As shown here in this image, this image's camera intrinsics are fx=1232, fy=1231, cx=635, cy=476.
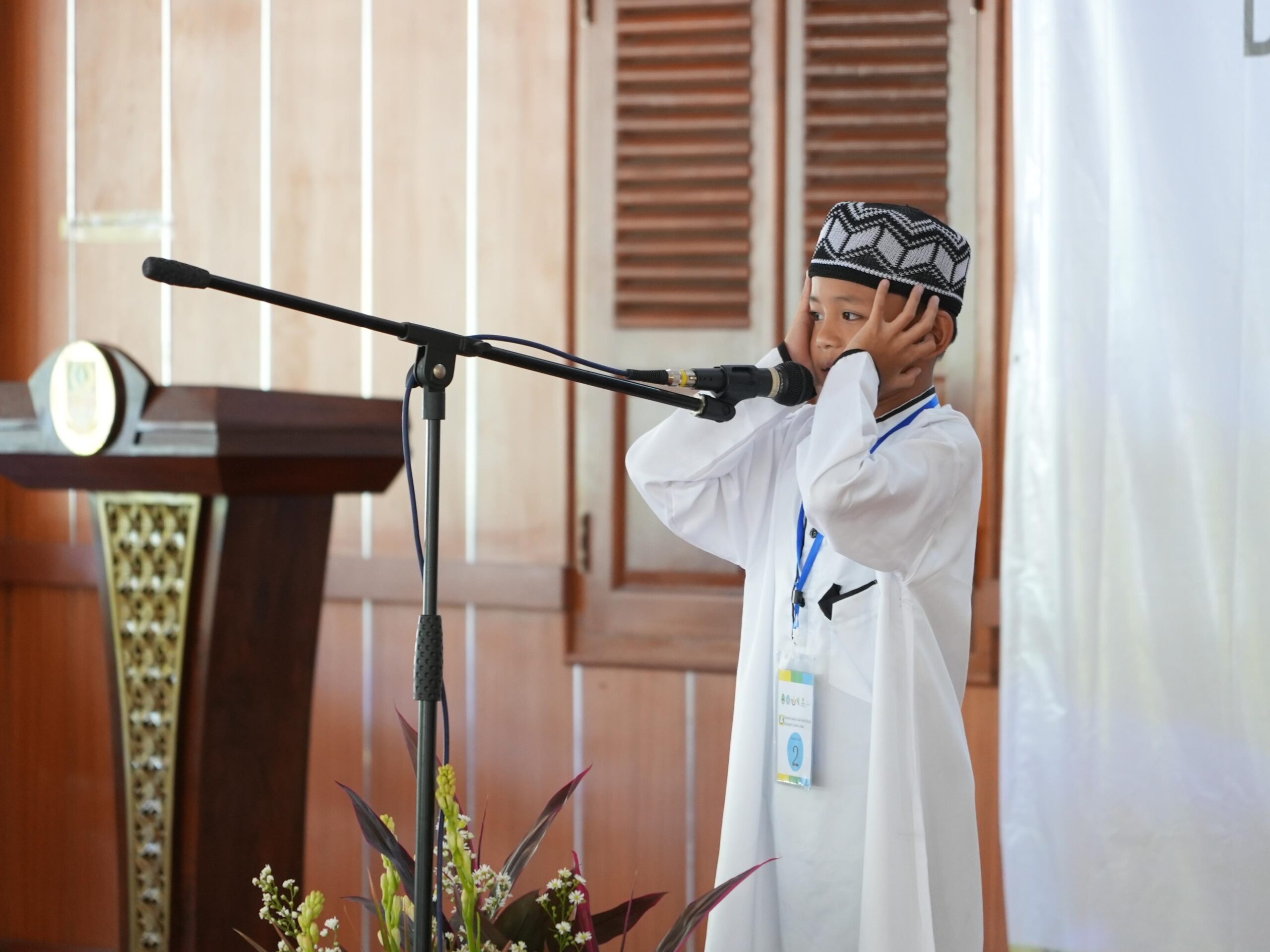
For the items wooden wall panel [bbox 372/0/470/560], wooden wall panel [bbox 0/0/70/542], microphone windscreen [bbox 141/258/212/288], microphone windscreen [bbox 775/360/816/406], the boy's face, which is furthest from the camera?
wooden wall panel [bbox 0/0/70/542]

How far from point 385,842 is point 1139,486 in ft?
3.76

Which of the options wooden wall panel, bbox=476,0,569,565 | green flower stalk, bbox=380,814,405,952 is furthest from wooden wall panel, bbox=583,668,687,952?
green flower stalk, bbox=380,814,405,952

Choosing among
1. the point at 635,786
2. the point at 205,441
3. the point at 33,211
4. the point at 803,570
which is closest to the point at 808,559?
the point at 803,570

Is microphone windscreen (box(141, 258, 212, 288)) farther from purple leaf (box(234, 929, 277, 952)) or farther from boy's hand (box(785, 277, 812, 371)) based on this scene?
boy's hand (box(785, 277, 812, 371))

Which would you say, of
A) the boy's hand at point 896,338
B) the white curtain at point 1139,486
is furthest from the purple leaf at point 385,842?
the white curtain at point 1139,486

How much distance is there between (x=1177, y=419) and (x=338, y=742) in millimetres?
Result: 1659

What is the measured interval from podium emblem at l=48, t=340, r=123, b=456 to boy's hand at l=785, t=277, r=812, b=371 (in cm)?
88

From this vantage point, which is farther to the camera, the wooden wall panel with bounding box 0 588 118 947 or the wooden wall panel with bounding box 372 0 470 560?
the wooden wall panel with bounding box 0 588 118 947

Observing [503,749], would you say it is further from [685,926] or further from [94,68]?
[94,68]

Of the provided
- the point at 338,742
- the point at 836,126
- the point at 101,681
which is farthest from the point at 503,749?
the point at 836,126

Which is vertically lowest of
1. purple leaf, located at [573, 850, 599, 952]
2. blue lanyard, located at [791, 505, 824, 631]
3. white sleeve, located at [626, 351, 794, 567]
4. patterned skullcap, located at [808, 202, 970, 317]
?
purple leaf, located at [573, 850, 599, 952]

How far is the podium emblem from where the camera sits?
1.60 metres

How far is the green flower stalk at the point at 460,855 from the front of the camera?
2.92 feet

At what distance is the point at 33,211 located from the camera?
104 inches
